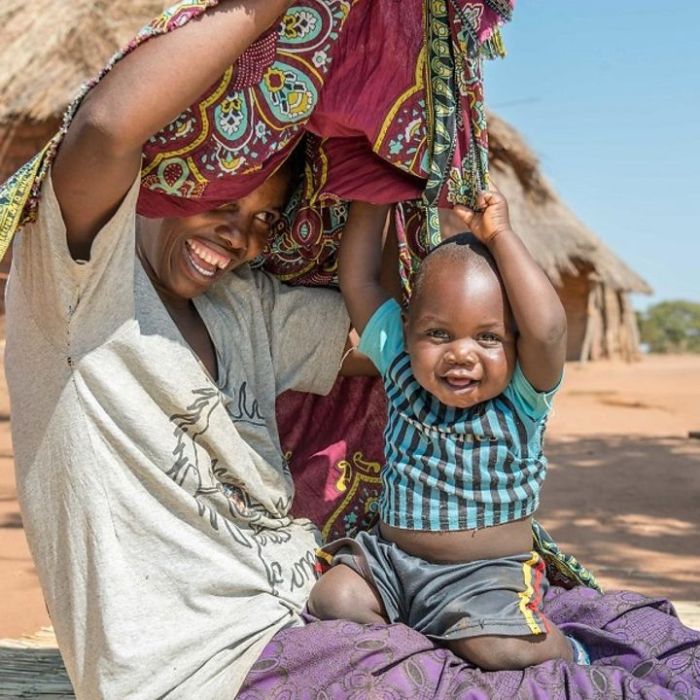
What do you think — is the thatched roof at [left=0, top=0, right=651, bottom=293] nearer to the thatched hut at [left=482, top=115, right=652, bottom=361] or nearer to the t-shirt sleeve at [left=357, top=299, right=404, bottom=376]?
the thatched hut at [left=482, top=115, right=652, bottom=361]

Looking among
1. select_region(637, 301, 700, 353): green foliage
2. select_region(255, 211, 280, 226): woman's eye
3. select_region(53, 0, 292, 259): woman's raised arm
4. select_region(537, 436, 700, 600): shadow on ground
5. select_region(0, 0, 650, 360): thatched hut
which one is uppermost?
select_region(0, 0, 650, 360): thatched hut

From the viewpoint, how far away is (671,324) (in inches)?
1203

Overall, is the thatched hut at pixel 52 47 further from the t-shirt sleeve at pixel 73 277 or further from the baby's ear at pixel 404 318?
the t-shirt sleeve at pixel 73 277

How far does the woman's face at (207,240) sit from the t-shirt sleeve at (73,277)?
0.23 metres

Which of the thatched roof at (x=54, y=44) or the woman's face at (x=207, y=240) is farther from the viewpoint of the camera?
the thatched roof at (x=54, y=44)

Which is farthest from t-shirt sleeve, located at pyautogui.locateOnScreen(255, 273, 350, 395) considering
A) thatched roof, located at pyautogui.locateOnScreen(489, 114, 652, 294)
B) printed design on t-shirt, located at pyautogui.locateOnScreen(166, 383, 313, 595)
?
thatched roof, located at pyautogui.locateOnScreen(489, 114, 652, 294)

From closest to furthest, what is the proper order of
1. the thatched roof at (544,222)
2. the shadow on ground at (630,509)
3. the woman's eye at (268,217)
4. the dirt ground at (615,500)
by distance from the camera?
the woman's eye at (268,217)
the dirt ground at (615,500)
the shadow on ground at (630,509)
the thatched roof at (544,222)

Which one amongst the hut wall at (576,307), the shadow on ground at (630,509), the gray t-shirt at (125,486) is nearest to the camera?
the gray t-shirt at (125,486)

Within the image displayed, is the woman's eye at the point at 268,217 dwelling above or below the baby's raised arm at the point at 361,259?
above

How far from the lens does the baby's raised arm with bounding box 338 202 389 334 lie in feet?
7.72

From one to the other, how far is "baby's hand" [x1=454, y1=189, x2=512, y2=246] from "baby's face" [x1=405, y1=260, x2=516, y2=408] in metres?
0.09

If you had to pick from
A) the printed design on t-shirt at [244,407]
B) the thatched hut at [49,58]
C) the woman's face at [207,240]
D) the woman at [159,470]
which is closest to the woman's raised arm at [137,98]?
the woman at [159,470]

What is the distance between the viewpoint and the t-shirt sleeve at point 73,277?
5.98 feet

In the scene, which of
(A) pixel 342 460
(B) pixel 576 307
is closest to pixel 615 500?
(A) pixel 342 460
